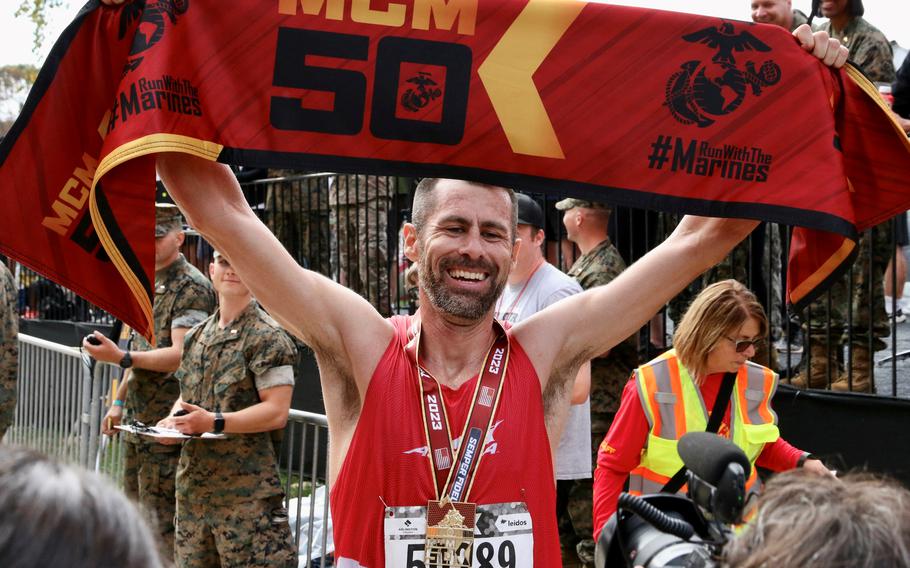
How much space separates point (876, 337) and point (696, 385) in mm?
2582

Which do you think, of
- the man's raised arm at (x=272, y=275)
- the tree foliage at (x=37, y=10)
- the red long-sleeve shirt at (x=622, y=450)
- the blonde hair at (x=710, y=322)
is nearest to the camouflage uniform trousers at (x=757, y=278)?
the blonde hair at (x=710, y=322)

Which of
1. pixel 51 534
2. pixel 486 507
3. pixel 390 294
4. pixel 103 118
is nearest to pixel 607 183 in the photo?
pixel 486 507

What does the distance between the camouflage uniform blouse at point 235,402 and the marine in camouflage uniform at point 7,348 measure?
5.04 ft

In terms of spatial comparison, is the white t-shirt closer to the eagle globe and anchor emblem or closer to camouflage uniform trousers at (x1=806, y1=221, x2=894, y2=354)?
camouflage uniform trousers at (x1=806, y1=221, x2=894, y2=354)

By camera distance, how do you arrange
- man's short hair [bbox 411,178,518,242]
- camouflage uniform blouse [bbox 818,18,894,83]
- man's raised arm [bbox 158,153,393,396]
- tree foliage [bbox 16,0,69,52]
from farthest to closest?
tree foliage [bbox 16,0,69,52] < camouflage uniform blouse [bbox 818,18,894,83] < man's short hair [bbox 411,178,518,242] < man's raised arm [bbox 158,153,393,396]

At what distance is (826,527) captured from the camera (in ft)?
4.55

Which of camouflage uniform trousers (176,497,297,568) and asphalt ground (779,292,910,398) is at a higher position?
asphalt ground (779,292,910,398)

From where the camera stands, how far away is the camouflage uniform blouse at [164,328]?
256 inches

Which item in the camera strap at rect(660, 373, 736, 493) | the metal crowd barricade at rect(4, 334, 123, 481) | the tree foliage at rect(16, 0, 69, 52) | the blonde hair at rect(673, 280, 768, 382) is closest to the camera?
the camera strap at rect(660, 373, 736, 493)

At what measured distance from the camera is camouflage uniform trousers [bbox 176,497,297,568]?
545cm

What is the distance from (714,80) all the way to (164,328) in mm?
4274

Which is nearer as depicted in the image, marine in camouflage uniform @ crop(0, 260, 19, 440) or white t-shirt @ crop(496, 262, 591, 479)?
white t-shirt @ crop(496, 262, 591, 479)

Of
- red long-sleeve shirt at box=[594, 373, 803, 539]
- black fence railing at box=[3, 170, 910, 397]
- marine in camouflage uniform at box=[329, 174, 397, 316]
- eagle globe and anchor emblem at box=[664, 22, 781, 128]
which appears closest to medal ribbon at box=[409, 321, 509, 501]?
eagle globe and anchor emblem at box=[664, 22, 781, 128]

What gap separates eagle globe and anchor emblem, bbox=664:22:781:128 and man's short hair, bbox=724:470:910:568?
184 centimetres
